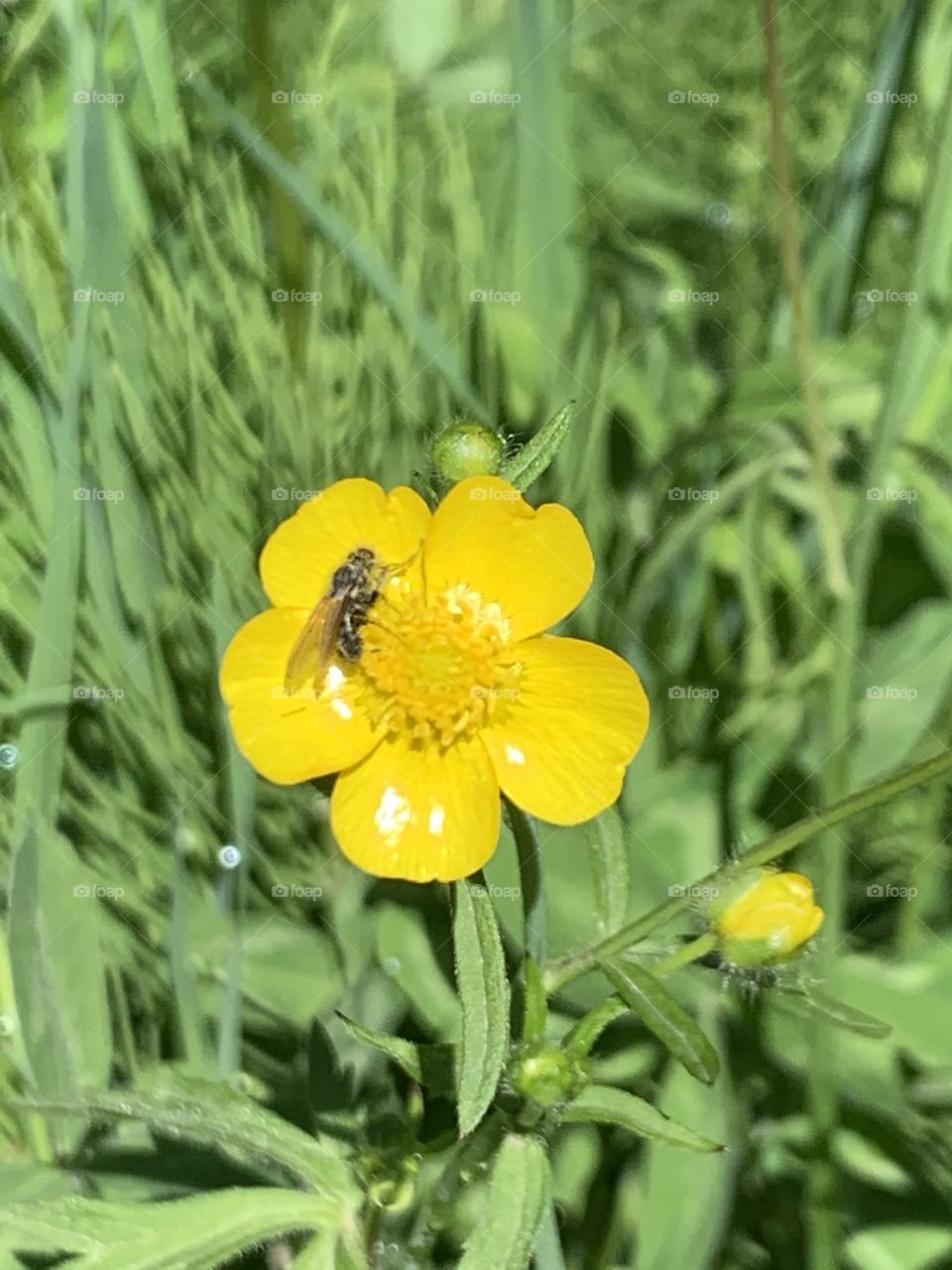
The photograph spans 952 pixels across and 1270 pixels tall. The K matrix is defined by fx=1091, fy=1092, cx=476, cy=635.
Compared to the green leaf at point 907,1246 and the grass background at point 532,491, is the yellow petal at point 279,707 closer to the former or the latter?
the grass background at point 532,491

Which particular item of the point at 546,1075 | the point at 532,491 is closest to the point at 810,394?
the point at 532,491

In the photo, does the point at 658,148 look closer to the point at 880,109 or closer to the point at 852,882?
the point at 880,109

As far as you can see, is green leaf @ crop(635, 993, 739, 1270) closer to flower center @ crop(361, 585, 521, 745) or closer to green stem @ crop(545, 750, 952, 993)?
green stem @ crop(545, 750, 952, 993)

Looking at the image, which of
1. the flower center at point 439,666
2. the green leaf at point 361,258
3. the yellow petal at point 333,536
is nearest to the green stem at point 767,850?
the flower center at point 439,666

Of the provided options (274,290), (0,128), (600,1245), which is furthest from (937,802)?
(0,128)

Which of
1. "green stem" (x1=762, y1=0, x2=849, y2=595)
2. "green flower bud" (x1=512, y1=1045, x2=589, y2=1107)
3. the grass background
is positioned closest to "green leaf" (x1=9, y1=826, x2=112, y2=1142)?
the grass background
